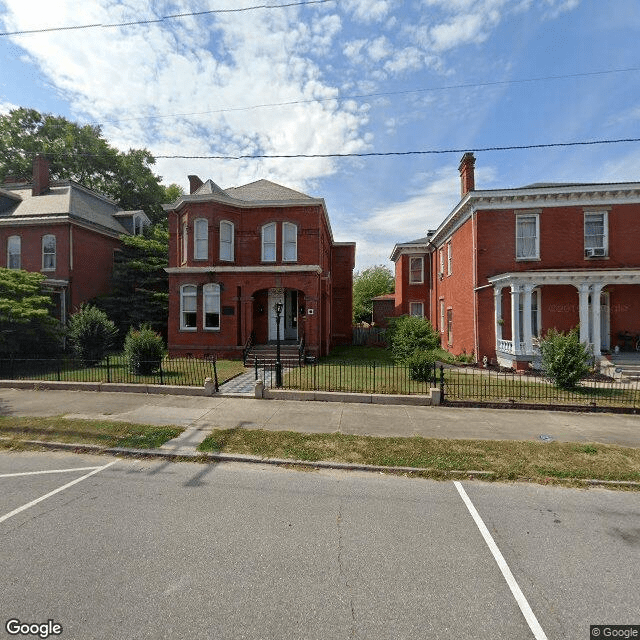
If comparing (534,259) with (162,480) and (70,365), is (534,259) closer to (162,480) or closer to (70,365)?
(162,480)

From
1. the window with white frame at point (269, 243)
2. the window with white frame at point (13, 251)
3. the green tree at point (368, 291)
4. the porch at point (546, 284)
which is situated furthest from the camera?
the green tree at point (368, 291)

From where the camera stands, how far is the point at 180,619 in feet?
8.86

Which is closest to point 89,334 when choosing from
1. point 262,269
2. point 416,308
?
point 262,269

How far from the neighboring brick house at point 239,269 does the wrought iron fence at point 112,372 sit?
343 centimetres

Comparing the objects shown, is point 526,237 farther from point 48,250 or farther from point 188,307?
point 48,250

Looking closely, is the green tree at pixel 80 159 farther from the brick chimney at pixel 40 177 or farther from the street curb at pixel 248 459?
the street curb at pixel 248 459

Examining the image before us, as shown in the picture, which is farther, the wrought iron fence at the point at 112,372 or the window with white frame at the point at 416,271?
the window with white frame at the point at 416,271

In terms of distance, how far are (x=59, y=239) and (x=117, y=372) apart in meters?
13.8

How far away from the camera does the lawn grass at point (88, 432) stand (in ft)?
22.0

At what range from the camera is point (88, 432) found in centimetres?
714

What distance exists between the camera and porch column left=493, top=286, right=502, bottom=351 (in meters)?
16.1

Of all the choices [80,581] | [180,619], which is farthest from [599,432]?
[80,581]

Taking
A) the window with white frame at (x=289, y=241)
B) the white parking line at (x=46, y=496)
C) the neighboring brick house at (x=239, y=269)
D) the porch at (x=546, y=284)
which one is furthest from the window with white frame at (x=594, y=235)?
the white parking line at (x=46, y=496)

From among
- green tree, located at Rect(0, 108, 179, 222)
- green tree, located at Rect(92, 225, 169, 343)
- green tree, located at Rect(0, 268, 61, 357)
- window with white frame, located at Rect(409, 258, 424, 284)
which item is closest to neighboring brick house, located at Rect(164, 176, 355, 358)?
green tree, located at Rect(92, 225, 169, 343)
